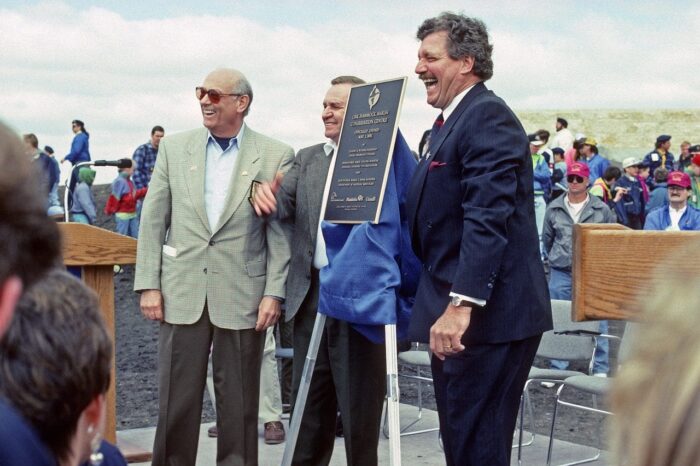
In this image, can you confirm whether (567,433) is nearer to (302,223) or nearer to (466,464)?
(302,223)

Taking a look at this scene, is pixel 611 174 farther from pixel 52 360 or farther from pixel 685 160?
pixel 52 360

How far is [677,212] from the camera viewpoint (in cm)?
1027

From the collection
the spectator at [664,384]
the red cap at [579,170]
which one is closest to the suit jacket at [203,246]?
the spectator at [664,384]

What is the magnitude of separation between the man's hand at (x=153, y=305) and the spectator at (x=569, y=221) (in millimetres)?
5295

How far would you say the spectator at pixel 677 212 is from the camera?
10109mm

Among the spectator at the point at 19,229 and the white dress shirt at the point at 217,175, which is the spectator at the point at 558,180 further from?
the spectator at the point at 19,229

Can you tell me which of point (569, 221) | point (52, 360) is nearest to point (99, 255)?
point (52, 360)

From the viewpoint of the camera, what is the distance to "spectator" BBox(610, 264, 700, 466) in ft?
2.39

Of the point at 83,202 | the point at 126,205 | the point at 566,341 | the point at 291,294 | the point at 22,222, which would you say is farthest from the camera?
the point at 83,202

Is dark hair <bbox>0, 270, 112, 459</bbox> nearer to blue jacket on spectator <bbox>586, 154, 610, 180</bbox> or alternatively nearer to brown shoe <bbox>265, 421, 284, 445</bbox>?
brown shoe <bbox>265, 421, 284, 445</bbox>

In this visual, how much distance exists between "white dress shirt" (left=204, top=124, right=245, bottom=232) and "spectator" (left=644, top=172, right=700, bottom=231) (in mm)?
5960

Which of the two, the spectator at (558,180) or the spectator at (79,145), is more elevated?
the spectator at (79,145)

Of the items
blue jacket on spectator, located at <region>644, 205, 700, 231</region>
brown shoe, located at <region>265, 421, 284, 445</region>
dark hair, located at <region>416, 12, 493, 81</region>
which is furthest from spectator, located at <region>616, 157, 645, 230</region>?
dark hair, located at <region>416, 12, 493, 81</region>

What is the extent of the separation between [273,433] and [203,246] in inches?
75.2
